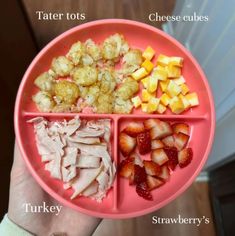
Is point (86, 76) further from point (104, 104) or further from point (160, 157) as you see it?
point (160, 157)

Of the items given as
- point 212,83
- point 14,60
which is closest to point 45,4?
point 14,60

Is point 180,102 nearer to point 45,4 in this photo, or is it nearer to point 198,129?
point 198,129

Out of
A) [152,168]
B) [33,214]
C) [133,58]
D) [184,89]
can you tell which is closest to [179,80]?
[184,89]

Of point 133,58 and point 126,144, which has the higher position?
point 133,58

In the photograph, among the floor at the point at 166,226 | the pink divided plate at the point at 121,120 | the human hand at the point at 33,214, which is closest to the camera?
the pink divided plate at the point at 121,120

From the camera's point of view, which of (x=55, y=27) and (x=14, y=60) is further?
(x=55, y=27)

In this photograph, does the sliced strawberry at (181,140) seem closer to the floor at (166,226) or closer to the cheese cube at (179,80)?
the cheese cube at (179,80)

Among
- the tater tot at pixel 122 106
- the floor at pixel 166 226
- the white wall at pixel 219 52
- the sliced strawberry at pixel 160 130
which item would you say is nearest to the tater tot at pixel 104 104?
the tater tot at pixel 122 106
